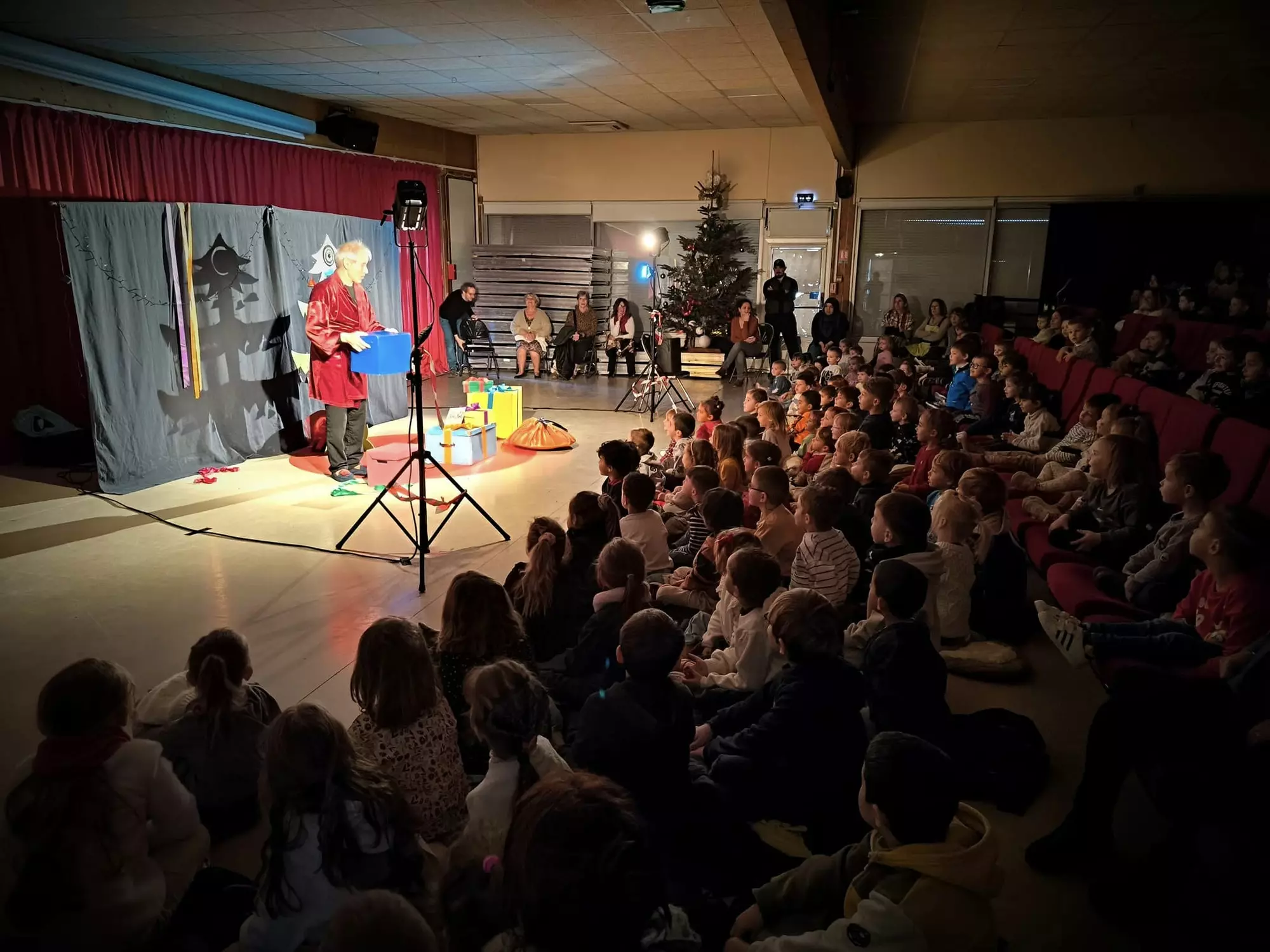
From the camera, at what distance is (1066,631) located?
108 inches

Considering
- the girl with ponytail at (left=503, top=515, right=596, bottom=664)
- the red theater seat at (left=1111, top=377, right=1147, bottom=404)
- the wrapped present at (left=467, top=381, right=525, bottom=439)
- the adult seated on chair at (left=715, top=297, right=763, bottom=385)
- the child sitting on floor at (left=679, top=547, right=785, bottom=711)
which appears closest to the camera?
the child sitting on floor at (left=679, top=547, right=785, bottom=711)

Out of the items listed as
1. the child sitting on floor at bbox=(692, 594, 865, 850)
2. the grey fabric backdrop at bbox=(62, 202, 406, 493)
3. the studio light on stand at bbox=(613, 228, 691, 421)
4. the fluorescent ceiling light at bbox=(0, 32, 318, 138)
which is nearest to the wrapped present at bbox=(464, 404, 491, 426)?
the grey fabric backdrop at bbox=(62, 202, 406, 493)

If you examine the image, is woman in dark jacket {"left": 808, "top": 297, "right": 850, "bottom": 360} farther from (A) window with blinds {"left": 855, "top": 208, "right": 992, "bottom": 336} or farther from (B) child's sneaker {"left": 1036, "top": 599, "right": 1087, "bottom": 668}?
(B) child's sneaker {"left": 1036, "top": 599, "right": 1087, "bottom": 668}

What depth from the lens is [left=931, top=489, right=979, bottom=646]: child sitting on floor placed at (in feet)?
10.4

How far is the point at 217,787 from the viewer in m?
2.30

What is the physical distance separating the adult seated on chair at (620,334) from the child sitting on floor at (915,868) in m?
10.6

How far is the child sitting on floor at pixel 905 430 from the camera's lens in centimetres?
546

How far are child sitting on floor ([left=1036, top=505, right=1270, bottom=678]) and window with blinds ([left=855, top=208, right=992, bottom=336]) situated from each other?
9636 mm

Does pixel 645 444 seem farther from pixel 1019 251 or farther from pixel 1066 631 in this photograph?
pixel 1019 251

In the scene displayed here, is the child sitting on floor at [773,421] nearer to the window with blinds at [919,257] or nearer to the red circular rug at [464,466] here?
the red circular rug at [464,466]

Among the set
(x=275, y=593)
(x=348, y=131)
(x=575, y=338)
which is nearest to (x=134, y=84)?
(x=348, y=131)

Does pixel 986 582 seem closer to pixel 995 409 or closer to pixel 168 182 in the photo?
pixel 995 409

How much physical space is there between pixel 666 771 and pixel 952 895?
0.72 m

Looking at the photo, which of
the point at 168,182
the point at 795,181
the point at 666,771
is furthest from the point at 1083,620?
the point at 795,181
